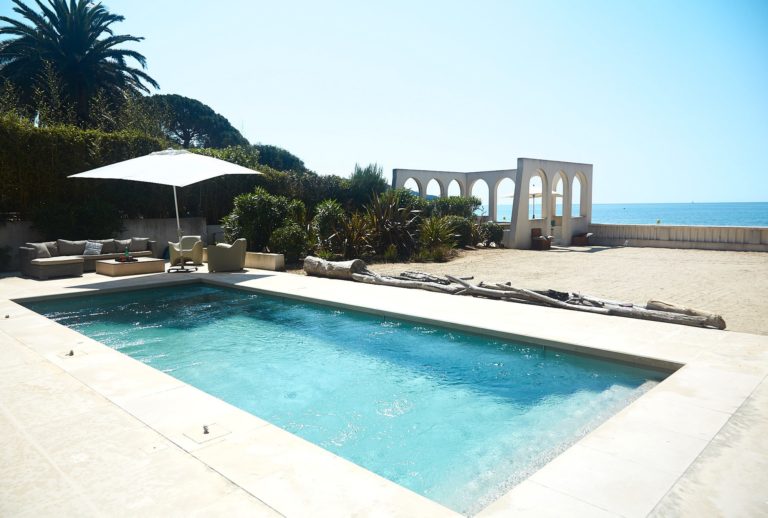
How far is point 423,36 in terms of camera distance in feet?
43.0

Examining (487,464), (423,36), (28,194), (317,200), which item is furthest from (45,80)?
(487,464)

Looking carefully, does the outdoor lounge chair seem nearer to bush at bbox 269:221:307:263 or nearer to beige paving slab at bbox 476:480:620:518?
bush at bbox 269:221:307:263

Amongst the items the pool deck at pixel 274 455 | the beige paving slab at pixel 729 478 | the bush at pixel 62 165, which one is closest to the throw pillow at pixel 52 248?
the bush at pixel 62 165

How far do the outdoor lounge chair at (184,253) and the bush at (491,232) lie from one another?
1083 centimetres

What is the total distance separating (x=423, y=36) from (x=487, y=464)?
40.0ft

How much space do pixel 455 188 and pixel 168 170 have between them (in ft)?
53.9

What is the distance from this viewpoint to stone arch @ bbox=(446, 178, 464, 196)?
77.5 feet

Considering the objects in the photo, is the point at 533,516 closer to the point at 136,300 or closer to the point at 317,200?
the point at 136,300

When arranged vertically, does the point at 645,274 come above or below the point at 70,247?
below

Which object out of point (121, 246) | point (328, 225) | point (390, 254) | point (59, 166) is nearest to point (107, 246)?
point (121, 246)

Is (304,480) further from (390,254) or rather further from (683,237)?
(683,237)

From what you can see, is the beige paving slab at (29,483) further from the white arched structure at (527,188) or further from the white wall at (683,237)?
the white wall at (683,237)

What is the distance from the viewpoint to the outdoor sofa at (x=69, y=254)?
10219 millimetres

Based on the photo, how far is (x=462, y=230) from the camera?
1827cm
